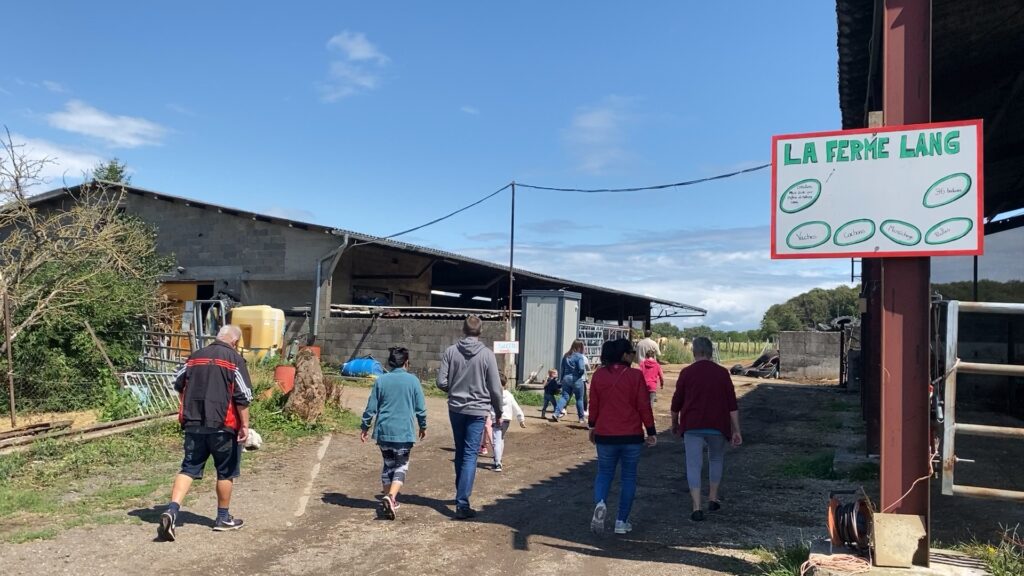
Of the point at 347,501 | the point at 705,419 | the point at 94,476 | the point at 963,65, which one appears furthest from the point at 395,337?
the point at 963,65

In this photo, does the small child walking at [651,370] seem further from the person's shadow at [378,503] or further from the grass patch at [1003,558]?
the grass patch at [1003,558]

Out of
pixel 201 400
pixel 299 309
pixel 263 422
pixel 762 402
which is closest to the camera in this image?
pixel 201 400

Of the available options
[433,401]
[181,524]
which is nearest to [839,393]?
[433,401]

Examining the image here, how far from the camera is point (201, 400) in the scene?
568 cm

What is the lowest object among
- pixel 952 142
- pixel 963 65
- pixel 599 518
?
pixel 599 518

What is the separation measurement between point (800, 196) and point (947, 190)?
0.80 m

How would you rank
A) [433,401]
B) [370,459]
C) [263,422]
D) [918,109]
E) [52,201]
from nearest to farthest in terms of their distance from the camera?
[918,109], [370,459], [263,422], [433,401], [52,201]

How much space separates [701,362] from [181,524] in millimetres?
4559

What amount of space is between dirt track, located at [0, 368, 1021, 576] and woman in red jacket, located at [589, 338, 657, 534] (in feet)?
0.89

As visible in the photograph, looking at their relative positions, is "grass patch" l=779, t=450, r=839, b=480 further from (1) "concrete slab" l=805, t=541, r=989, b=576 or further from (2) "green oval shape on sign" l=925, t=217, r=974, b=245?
(2) "green oval shape on sign" l=925, t=217, r=974, b=245

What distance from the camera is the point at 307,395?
35.8 feet

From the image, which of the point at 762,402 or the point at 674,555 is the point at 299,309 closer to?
the point at 762,402

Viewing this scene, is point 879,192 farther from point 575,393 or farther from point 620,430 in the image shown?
point 575,393

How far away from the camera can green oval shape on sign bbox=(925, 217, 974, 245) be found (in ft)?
13.8
